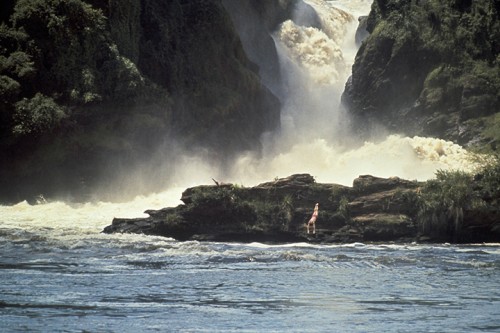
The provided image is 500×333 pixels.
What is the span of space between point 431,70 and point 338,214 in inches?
1185

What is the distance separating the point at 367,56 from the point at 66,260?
43.7 m

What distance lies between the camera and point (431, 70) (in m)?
68.2

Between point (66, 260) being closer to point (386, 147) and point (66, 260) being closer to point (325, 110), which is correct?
point (386, 147)

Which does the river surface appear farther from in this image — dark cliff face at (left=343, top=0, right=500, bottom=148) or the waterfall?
dark cliff face at (left=343, top=0, right=500, bottom=148)

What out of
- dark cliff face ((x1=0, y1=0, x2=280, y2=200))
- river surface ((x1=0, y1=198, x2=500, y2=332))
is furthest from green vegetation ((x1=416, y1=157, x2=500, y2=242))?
dark cliff face ((x1=0, y1=0, x2=280, y2=200))

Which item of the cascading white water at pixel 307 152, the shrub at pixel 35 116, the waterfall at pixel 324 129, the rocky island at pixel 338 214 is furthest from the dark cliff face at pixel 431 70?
the shrub at pixel 35 116

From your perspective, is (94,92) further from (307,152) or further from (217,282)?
(217,282)

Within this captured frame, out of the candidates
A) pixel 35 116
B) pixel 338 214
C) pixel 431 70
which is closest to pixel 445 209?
pixel 338 214

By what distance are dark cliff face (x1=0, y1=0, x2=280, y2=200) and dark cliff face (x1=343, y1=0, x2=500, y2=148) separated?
13.0 metres

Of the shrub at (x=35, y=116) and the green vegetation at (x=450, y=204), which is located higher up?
the shrub at (x=35, y=116)

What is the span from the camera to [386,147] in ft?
212

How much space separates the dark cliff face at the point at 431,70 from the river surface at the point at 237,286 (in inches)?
1112

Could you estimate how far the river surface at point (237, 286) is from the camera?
66.6 ft

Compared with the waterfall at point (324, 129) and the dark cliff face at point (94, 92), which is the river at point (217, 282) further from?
the waterfall at point (324, 129)
